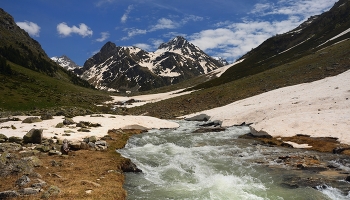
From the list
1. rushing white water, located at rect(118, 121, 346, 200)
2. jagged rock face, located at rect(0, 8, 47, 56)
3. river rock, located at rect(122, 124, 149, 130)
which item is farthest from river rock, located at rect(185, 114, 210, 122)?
jagged rock face, located at rect(0, 8, 47, 56)

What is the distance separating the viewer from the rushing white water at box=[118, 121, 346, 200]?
15211 millimetres

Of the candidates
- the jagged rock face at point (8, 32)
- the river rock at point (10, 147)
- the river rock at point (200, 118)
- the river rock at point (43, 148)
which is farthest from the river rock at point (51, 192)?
the jagged rock face at point (8, 32)

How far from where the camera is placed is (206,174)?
19453 millimetres

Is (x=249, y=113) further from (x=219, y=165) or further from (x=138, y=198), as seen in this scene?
(x=138, y=198)

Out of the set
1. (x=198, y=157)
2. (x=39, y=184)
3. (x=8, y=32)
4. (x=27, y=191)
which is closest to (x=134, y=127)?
(x=198, y=157)

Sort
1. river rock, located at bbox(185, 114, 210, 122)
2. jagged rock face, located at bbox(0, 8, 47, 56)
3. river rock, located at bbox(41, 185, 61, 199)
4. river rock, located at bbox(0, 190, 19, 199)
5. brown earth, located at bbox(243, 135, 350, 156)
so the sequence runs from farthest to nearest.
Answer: jagged rock face, located at bbox(0, 8, 47, 56)
river rock, located at bbox(185, 114, 210, 122)
brown earth, located at bbox(243, 135, 350, 156)
river rock, located at bbox(41, 185, 61, 199)
river rock, located at bbox(0, 190, 19, 199)

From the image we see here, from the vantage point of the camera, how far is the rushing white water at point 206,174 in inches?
599

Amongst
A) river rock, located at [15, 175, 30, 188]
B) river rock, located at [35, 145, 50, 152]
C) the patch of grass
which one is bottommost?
river rock, located at [15, 175, 30, 188]

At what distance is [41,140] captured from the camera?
985 inches

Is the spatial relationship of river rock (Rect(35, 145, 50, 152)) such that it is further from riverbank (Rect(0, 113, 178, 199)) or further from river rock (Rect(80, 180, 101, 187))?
river rock (Rect(80, 180, 101, 187))

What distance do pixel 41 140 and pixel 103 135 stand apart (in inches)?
366

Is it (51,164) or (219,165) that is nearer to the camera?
(51,164)

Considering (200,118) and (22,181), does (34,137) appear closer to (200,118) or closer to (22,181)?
(22,181)

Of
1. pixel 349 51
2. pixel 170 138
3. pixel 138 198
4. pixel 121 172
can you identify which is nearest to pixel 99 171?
pixel 121 172
